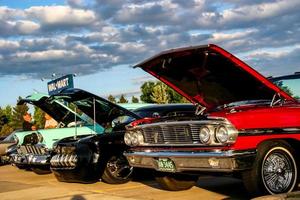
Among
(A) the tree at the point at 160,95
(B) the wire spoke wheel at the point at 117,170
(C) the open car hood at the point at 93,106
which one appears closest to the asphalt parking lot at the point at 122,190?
(B) the wire spoke wheel at the point at 117,170

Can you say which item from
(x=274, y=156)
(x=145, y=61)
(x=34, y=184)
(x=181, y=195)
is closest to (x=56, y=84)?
(x=34, y=184)

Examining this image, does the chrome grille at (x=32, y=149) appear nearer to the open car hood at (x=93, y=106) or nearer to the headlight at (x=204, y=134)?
the open car hood at (x=93, y=106)

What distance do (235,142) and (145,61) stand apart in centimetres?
267

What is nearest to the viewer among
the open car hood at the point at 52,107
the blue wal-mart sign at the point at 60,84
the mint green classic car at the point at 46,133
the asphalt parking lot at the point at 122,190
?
the asphalt parking lot at the point at 122,190

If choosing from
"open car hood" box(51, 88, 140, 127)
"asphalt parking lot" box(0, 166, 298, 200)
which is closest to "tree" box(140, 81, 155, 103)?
"open car hood" box(51, 88, 140, 127)

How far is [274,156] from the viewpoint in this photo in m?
7.07

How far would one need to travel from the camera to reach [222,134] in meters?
6.79

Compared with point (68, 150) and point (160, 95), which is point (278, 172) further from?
point (160, 95)

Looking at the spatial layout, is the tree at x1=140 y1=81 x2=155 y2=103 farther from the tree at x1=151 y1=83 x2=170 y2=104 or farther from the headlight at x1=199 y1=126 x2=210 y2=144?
the headlight at x1=199 y1=126 x2=210 y2=144

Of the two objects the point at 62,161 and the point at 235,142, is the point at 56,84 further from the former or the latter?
the point at 235,142

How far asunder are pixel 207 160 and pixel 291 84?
2.61m

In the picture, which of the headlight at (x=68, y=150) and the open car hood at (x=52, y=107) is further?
the open car hood at (x=52, y=107)

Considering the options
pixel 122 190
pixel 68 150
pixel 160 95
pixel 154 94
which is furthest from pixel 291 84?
pixel 154 94

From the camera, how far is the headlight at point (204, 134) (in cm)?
694
